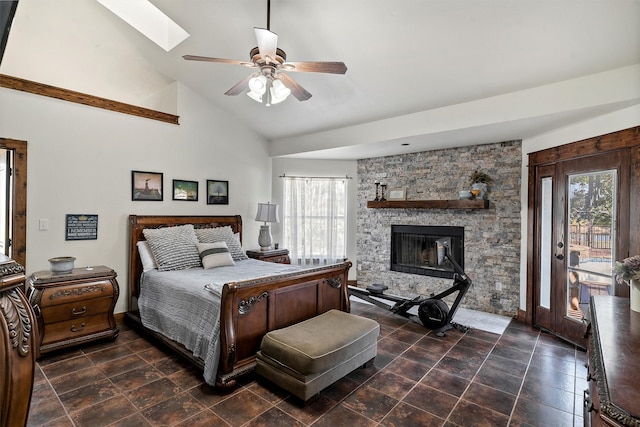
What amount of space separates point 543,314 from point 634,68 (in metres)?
2.74

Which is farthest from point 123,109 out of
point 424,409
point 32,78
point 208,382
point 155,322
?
point 424,409

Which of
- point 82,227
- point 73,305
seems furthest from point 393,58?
point 73,305

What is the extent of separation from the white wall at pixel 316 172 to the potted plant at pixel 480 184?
2.06 meters

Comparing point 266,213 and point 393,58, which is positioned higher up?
point 393,58

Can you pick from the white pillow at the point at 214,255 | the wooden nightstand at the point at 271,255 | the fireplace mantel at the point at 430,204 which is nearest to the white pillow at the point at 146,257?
the white pillow at the point at 214,255

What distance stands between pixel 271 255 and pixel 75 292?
2496 millimetres

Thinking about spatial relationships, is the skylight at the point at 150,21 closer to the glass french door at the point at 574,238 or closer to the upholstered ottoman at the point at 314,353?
the upholstered ottoman at the point at 314,353

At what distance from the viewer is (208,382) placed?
252cm

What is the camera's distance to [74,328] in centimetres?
321

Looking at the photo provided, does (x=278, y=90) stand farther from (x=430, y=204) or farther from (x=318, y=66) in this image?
(x=430, y=204)

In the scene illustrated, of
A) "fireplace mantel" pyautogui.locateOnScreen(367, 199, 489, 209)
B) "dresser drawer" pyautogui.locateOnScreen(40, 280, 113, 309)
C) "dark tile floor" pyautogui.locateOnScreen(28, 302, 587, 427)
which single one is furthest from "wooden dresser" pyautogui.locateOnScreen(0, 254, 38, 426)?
"fireplace mantel" pyautogui.locateOnScreen(367, 199, 489, 209)

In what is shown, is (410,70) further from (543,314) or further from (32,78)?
(32,78)

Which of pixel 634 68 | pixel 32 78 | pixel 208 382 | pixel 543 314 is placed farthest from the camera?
pixel 543 314

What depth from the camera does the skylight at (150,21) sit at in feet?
11.5
